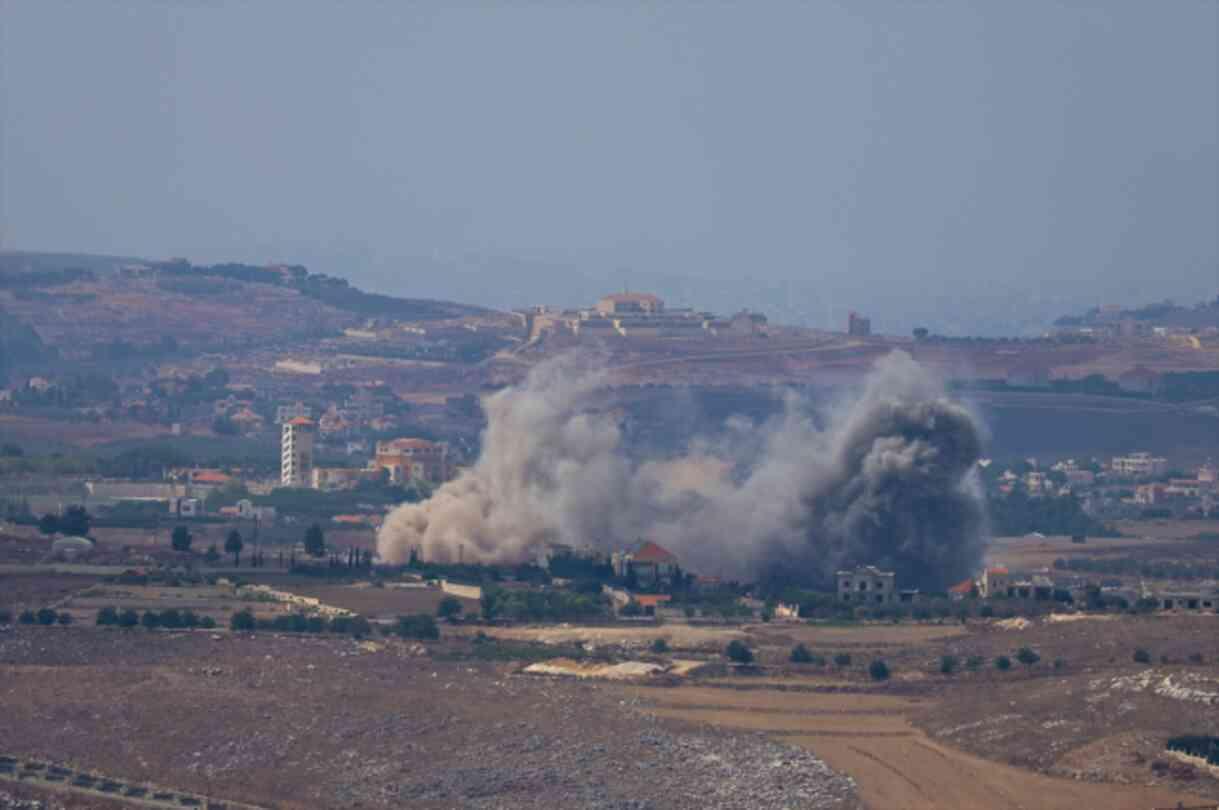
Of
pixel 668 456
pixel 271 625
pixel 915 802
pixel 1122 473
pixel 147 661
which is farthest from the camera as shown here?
pixel 1122 473

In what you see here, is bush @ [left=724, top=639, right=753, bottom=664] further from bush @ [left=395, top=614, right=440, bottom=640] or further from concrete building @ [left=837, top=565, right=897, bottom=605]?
concrete building @ [left=837, top=565, right=897, bottom=605]

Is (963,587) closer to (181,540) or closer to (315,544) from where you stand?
(315,544)

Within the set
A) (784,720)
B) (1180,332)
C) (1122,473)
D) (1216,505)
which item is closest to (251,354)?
(1180,332)

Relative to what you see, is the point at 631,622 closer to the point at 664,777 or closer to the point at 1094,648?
the point at 1094,648

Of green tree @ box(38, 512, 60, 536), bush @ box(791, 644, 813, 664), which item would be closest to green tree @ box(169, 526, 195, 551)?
green tree @ box(38, 512, 60, 536)

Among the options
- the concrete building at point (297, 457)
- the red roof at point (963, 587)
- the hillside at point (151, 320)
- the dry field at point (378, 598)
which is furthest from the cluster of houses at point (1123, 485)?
the hillside at point (151, 320)

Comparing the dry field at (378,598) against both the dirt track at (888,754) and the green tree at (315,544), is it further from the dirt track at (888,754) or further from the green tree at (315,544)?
the dirt track at (888,754)

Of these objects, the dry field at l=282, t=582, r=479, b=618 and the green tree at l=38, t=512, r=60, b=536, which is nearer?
the dry field at l=282, t=582, r=479, b=618
